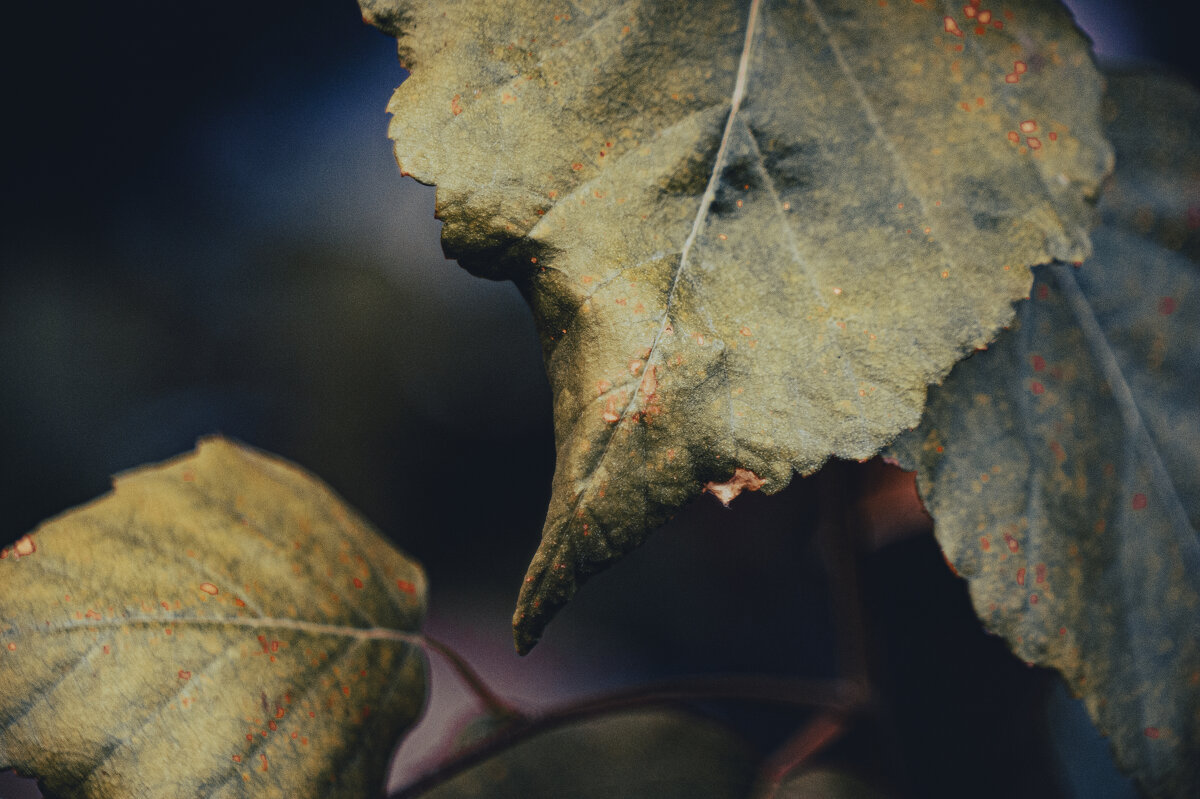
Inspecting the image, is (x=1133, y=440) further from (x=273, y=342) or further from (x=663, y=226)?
(x=273, y=342)

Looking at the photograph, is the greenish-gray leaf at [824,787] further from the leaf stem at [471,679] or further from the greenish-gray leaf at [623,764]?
the leaf stem at [471,679]

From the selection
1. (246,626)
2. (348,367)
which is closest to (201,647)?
(246,626)

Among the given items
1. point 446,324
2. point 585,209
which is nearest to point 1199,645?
point 585,209

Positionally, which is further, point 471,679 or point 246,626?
point 471,679

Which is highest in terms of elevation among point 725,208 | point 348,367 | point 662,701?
point 725,208

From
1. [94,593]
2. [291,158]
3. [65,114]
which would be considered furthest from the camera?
[291,158]

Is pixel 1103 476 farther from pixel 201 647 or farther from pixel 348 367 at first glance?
pixel 348 367

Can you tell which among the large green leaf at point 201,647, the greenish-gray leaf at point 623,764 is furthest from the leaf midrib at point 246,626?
the greenish-gray leaf at point 623,764

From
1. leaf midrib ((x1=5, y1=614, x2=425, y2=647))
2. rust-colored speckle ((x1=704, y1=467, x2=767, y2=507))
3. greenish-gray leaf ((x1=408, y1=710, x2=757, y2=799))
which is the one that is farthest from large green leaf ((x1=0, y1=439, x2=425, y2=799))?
→ rust-colored speckle ((x1=704, y1=467, x2=767, y2=507))
